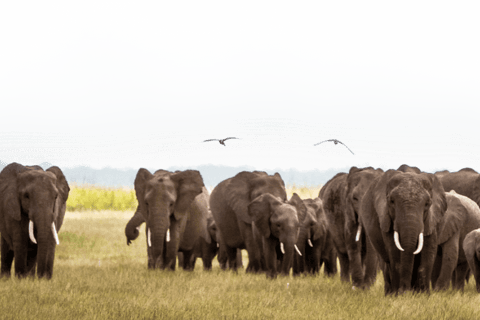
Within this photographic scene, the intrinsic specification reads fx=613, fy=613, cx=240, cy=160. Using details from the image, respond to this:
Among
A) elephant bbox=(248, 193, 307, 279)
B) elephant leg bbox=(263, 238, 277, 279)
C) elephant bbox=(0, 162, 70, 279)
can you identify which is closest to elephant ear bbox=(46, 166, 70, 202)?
elephant bbox=(0, 162, 70, 279)

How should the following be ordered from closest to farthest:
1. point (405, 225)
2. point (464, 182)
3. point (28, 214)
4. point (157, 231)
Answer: point (405, 225) → point (28, 214) → point (157, 231) → point (464, 182)

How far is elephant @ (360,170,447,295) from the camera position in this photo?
9.38 m

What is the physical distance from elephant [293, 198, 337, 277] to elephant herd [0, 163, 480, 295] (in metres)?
0.03

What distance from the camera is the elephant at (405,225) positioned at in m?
9.38

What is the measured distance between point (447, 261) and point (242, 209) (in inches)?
216

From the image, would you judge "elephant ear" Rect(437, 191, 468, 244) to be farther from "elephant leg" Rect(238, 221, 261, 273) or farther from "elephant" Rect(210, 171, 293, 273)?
"elephant leg" Rect(238, 221, 261, 273)

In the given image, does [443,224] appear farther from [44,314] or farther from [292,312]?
[44,314]

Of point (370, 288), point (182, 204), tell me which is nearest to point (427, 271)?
point (370, 288)

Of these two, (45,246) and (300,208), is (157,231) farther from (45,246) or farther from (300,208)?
(300,208)

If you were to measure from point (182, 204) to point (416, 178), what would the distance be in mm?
7218

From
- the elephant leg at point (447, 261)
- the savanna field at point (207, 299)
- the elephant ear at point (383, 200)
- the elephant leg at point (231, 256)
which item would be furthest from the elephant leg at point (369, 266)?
the elephant leg at point (231, 256)

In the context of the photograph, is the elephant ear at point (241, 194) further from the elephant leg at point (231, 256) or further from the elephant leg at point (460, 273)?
the elephant leg at point (460, 273)

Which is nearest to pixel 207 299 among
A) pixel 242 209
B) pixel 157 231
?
pixel 157 231

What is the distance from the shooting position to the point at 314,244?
16547 millimetres
